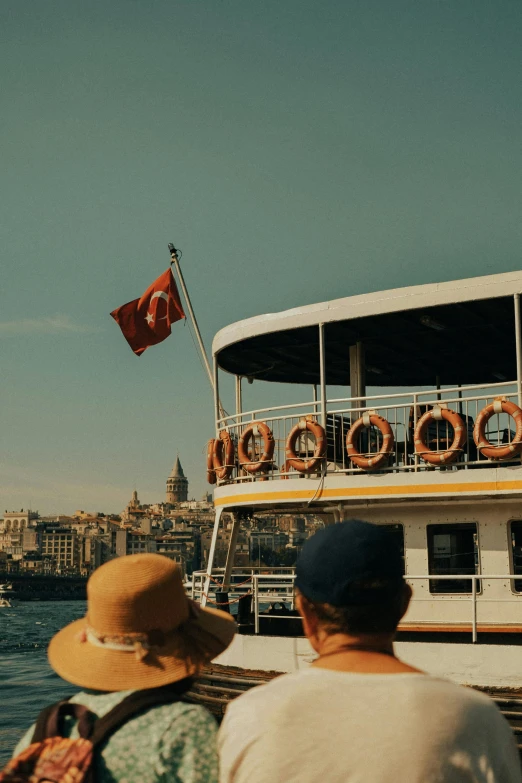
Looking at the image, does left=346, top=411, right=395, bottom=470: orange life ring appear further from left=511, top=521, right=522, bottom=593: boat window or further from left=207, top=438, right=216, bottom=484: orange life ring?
left=207, top=438, right=216, bottom=484: orange life ring

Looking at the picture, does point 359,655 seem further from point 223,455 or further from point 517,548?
point 223,455

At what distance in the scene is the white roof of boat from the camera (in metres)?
12.6

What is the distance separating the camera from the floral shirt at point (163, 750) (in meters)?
2.56

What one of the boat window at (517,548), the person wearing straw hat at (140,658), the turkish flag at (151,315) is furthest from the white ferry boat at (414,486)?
the person wearing straw hat at (140,658)

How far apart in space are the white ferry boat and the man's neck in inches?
325

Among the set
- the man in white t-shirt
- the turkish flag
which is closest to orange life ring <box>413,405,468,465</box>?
the turkish flag

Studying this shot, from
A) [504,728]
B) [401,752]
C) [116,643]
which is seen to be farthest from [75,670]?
[504,728]

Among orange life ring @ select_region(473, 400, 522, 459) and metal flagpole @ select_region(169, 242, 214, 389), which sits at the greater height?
metal flagpole @ select_region(169, 242, 214, 389)

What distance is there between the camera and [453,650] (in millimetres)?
11070

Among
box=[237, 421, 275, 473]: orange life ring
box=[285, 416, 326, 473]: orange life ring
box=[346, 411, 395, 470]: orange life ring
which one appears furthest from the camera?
box=[237, 421, 275, 473]: orange life ring

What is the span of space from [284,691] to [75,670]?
763mm

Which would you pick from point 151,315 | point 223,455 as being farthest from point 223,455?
point 151,315

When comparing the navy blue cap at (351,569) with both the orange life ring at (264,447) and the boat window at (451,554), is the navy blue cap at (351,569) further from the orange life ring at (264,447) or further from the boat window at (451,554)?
the orange life ring at (264,447)

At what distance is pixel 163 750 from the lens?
2568mm
